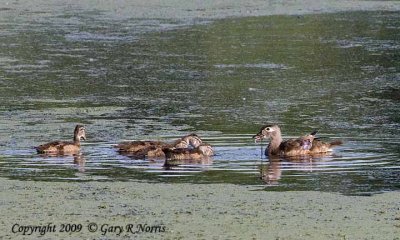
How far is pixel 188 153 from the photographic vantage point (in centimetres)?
1138

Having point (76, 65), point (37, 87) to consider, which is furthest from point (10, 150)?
point (76, 65)

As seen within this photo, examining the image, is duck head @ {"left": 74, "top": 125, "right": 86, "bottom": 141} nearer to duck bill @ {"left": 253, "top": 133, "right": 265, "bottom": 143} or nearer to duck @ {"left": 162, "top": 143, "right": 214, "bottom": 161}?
duck @ {"left": 162, "top": 143, "right": 214, "bottom": 161}

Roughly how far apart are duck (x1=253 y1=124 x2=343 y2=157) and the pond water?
168 millimetres

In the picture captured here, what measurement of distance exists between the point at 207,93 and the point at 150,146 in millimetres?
4411

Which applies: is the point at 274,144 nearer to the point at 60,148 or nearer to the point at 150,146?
the point at 150,146

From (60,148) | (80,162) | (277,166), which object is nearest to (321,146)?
(277,166)

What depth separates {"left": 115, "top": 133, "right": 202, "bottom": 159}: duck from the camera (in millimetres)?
11492

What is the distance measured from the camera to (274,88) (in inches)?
645

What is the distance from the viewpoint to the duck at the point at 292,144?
1172cm

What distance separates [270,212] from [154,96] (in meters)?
6.87

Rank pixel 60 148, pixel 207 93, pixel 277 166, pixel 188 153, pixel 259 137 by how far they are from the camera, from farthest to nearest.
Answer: pixel 207 93
pixel 259 137
pixel 60 148
pixel 188 153
pixel 277 166

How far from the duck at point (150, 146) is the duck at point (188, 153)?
0.14m
